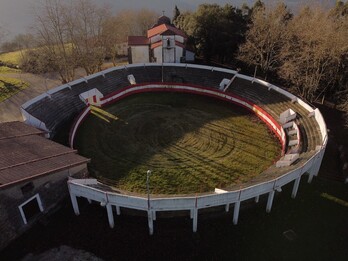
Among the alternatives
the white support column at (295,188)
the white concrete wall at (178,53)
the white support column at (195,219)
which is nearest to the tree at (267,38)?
the white concrete wall at (178,53)

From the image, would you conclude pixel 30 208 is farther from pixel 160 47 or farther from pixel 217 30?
pixel 217 30

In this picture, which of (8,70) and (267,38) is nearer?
(267,38)

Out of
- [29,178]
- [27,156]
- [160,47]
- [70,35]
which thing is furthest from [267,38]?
[29,178]

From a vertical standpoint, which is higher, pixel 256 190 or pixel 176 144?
pixel 256 190

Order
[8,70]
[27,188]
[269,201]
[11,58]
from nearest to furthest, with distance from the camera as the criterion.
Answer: [27,188]
[269,201]
[8,70]
[11,58]

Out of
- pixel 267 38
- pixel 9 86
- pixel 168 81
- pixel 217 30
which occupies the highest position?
pixel 217 30

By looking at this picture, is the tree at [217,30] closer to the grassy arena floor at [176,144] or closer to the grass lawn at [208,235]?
the grassy arena floor at [176,144]

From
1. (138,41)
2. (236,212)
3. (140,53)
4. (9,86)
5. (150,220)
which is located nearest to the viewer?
(150,220)
